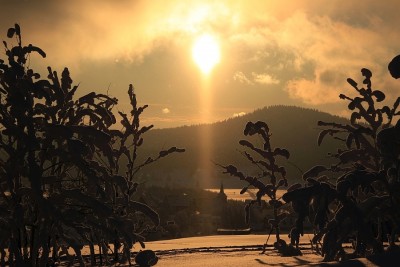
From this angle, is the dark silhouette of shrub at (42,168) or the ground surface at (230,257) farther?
the ground surface at (230,257)

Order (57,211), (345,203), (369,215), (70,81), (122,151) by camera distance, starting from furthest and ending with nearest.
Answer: (122,151) → (70,81) → (369,215) → (345,203) → (57,211)

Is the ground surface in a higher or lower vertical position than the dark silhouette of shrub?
lower

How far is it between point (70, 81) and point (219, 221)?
36.8 meters

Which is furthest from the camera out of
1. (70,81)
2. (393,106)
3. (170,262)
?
(170,262)

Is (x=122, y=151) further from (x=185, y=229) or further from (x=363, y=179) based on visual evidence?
(x=185, y=229)

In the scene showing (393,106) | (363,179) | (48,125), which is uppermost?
(393,106)

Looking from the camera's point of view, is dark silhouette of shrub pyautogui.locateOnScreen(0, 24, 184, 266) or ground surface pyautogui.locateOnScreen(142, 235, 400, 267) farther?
ground surface pyautogui.locateOnScreen(142, 235, 400, 267)

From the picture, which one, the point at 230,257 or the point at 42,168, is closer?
the point at 42,168

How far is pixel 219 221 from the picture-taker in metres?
45.7

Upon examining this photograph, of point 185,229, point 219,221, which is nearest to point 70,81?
Result: point 185,229

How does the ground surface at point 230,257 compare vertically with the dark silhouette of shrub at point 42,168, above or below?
below

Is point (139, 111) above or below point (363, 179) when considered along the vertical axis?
above

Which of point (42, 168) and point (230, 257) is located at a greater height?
point (42, 168)

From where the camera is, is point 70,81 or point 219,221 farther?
point 219,221
